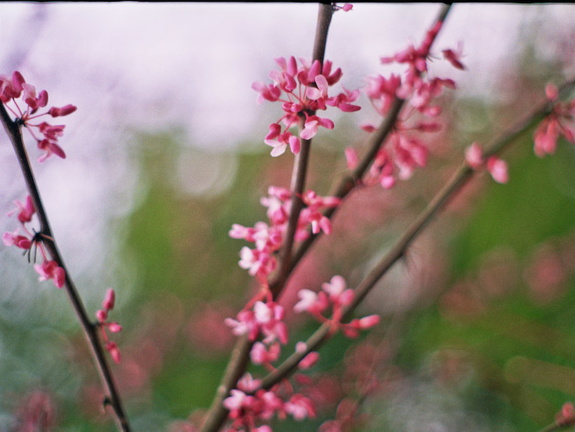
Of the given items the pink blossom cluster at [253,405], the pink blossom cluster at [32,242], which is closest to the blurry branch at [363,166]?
the pink blossom cluster at [253,405]

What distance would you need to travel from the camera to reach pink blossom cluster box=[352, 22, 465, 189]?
59cm

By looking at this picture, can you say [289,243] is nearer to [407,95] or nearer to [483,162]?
[407,95]

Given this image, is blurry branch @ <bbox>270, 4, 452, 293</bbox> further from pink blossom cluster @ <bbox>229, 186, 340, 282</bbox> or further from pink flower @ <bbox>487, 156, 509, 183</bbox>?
pink flower @ <bbox>487, 156, 509, 183</bbox>

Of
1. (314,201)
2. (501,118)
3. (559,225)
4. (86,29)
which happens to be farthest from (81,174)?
(559,225)

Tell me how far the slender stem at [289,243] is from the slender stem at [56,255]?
0.41 ft

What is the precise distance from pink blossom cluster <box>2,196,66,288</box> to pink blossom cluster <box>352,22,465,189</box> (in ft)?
1.32

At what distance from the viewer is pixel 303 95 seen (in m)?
0.51

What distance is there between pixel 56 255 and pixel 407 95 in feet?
1.51

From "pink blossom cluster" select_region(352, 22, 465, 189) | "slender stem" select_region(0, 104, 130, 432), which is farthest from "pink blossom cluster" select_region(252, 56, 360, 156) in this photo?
"slender stem" select_region(0, 104, 130, 432)

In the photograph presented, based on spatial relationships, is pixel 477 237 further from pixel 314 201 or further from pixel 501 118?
pixel 314 201

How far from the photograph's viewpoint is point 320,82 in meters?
0.47

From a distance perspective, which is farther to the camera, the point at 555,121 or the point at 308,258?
the point at 308,258

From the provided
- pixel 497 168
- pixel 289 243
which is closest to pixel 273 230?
pixel 289 243

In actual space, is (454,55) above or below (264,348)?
above
